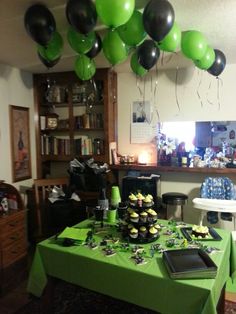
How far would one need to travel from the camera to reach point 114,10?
154 centimetres

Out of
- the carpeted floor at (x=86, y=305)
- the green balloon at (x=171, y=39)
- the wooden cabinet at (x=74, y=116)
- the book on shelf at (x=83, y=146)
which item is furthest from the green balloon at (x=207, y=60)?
the carpeted floor at (x=86, y=305)

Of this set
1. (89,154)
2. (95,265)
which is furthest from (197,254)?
(89,154)

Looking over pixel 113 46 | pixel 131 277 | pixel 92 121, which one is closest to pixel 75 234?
pixel 131 277

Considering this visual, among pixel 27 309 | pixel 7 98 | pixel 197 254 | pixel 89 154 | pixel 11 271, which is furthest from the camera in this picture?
pixel 89 154

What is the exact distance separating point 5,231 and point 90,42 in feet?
7.00

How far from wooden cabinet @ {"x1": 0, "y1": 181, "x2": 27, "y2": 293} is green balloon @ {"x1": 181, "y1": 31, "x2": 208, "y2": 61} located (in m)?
2.44

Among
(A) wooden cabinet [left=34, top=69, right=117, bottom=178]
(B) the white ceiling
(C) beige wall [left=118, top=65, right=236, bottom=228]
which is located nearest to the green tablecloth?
(B) the white ceiling

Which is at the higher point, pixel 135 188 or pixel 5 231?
pixel 135 188

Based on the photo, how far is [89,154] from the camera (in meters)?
3.85

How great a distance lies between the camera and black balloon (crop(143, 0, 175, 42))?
1.64 m

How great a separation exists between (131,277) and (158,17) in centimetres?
152

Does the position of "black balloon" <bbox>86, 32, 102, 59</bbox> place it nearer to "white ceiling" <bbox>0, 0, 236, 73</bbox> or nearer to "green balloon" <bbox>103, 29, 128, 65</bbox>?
"green balloon" <bbox>103, 29, 128, 65</bbox>

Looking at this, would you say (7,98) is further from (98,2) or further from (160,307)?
(160,307)

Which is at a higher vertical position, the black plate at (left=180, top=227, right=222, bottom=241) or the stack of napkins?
the stack of napkins
